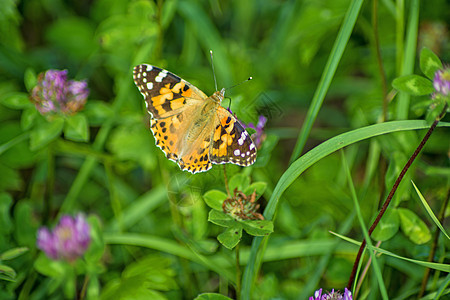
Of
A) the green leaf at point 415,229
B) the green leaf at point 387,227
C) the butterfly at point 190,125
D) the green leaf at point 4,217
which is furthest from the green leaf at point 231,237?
the green leaf at point 4,217

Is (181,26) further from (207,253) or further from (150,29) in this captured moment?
(207,253)

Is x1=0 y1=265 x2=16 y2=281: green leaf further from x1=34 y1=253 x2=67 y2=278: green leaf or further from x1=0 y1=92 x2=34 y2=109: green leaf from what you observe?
x1=0 y1=92 x2=34 y2=109: green leaf

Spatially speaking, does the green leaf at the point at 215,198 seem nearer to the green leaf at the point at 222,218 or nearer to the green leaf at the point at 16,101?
the green leaf at the point at 222,218

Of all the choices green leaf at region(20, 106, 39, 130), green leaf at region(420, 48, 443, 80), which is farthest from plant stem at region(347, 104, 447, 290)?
green leaf at region(20, 106, 39, 130)

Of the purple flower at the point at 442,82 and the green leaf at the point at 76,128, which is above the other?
the purple flower at the point at 442,82

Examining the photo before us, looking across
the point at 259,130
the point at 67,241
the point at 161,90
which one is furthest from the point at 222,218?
the point at 67,241
